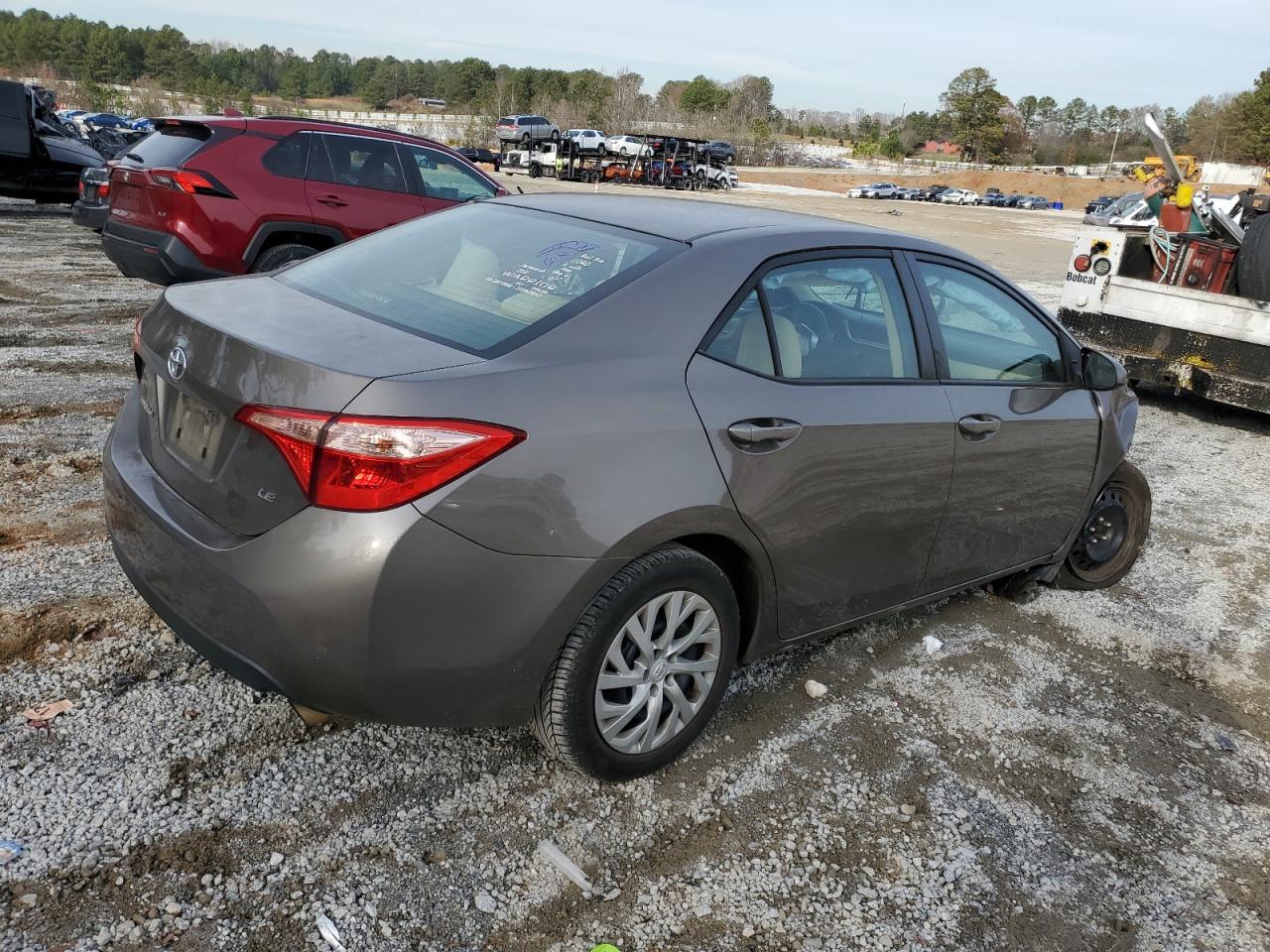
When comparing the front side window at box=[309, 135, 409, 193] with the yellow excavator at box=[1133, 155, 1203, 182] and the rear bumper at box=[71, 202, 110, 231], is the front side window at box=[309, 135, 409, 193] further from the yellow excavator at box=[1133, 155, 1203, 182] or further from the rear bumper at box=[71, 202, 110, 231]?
the yellow excavator at box=[1133, 155, 1203, 182]

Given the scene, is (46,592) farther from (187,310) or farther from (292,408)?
(292,408)

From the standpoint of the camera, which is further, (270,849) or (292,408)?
(270,849)

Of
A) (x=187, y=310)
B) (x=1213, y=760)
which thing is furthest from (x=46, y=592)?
(x=1213, y=760)

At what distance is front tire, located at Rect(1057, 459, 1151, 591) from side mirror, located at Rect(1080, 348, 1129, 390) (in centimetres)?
64

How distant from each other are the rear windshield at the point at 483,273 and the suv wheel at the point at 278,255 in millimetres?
4864

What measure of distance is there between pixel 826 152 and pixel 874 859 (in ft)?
434

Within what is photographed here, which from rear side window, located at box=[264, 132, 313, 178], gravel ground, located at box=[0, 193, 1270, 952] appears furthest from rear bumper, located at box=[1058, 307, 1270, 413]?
rear side window, located at box=[264, 132, 313, 178]

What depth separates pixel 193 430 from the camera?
8.39 ft

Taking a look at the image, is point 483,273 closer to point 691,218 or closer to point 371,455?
point 691,218

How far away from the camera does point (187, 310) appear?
2.75 meters

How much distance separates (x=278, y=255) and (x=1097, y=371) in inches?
251

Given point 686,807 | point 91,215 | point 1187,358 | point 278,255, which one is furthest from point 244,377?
point 91,215

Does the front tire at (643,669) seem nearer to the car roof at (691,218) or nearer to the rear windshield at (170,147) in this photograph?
the car roof at (691,218)

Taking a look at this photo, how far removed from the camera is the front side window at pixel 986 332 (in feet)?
11.7
